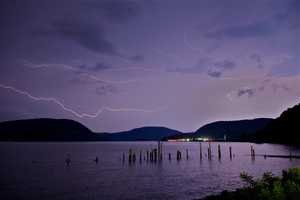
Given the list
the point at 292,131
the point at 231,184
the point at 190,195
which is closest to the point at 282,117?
the point at 292,131

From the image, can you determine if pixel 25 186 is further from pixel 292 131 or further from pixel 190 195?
pixel 292 131

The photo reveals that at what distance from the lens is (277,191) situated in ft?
44.4

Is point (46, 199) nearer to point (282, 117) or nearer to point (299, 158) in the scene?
point (299, 158)

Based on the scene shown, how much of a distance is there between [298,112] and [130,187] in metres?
154

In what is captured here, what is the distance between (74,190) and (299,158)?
2743 inches

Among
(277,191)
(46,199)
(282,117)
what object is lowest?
(46,199)

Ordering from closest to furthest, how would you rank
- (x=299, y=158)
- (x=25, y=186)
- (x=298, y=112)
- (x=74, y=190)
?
(x=74, y=190) → (x=25, y=186) → (x=299, y=158) → (x=298, y=112)

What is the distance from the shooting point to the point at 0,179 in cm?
5422

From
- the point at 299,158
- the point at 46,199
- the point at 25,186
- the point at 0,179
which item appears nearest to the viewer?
the point at 46,199

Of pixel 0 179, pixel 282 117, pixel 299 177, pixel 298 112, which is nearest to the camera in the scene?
pixel 299 177

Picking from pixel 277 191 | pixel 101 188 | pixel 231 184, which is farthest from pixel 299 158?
pixel 277 191

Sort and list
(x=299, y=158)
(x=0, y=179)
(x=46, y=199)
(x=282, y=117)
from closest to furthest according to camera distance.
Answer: (x=46, y=199), (x=0, y=179), (x=299, y=158), (x=282, y=117)

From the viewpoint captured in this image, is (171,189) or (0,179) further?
(0,179)

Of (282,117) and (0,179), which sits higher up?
(282,117)
